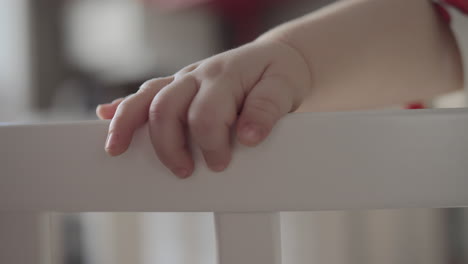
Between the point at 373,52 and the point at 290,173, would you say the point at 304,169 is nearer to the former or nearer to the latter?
the point at 290,173

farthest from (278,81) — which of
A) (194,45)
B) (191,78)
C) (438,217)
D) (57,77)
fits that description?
(57,77)

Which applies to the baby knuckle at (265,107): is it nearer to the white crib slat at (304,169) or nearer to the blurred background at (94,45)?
the white crib slat at (304,169)

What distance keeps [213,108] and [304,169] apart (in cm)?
5

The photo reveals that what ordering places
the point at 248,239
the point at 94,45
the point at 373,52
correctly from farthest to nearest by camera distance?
1. the point at 94,45
2. the point at 373,52
3. the point at 248,239

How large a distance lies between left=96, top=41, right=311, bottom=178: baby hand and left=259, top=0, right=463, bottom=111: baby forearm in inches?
2.8

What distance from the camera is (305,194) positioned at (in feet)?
0.68

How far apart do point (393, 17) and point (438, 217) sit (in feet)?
1.79

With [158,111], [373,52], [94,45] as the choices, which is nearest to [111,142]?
[158,111]

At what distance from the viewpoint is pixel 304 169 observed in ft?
0.68

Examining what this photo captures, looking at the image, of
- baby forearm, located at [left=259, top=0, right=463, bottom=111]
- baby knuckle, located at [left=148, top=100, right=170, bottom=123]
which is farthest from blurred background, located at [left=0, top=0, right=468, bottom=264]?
baby knuckle, located at [left=148, top=100, right=170, bottom=123]

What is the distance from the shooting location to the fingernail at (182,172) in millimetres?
213

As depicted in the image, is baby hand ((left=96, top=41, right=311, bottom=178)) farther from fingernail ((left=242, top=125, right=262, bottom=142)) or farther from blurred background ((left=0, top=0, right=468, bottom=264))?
blurred background ((left=0, top=0, right=468, bottom=264))

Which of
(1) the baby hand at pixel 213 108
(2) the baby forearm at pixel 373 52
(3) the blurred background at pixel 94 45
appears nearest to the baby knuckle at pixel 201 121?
(1) the baby hand at pixel 213 108

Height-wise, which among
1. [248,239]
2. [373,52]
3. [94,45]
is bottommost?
[248,239]
